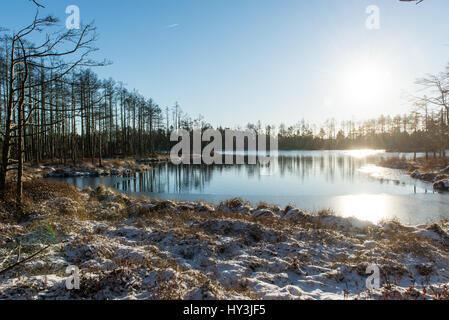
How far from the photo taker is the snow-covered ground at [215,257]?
371 cm

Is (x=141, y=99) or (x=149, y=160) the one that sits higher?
(x=141, y=99)

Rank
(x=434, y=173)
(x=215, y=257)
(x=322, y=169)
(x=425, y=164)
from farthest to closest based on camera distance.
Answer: (x=322, y=169), (x=425, y=164), (x=434, y=173), (x=215, y=257)

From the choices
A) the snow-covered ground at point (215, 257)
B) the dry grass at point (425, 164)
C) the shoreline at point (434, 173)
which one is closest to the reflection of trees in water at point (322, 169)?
the dry grass at point (425, 164)

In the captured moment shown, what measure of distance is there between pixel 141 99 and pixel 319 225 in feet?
158

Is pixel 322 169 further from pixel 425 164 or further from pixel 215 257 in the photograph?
pixel 215 257

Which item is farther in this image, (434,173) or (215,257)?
(434,173)

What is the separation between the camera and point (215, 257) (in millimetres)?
5461

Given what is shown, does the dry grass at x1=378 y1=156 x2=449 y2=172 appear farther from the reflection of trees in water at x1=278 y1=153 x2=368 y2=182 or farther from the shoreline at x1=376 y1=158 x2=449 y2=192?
the reflection of trees in water at x1=278 y1=153 x2=368 y2=182

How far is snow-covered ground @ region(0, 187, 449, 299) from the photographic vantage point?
371cm

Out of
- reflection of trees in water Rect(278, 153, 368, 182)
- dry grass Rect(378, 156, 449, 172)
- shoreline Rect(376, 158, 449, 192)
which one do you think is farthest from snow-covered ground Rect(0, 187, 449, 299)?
dry grass Rect(378, 156, 449, 172)

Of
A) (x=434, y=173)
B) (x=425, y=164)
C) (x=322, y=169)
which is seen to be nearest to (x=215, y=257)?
(x=434, y=173)
